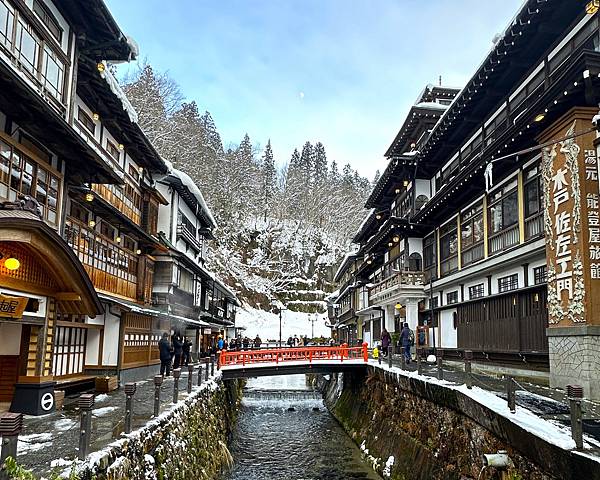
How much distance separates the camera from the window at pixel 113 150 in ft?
74.2

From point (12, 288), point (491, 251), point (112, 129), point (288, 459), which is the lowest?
point (288, 459)

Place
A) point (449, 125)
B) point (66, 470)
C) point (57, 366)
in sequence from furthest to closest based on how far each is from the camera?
point (449, 125), point (57, 366), point (66, 470)

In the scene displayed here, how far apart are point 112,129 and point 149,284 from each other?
902 centimetres

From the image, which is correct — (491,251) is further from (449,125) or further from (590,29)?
(590,29)

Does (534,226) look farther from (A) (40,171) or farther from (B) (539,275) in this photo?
(A) (40,171)

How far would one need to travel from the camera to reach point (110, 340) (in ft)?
69.7

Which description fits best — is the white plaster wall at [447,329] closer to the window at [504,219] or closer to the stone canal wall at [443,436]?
the stone canal wall at [443,436]

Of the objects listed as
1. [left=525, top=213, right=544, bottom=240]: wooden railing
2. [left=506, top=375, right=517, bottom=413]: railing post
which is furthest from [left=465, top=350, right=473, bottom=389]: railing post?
[left=525, top=213, right=544, bottom=240]: wooden railing

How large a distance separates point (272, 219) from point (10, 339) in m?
80.9

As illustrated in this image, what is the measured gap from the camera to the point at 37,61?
13930 millimetres

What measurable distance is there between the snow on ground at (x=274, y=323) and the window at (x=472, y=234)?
53.5 m

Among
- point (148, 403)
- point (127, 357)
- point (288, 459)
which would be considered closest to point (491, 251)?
point (288, 459)

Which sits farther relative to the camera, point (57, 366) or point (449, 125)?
point (449, 125)

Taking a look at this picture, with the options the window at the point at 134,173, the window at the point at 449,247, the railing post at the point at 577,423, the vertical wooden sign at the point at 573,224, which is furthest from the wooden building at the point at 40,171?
the window at the point at 449,247
